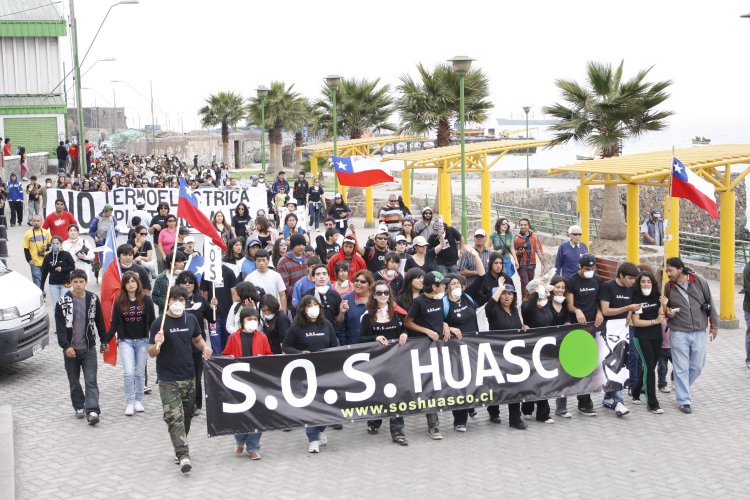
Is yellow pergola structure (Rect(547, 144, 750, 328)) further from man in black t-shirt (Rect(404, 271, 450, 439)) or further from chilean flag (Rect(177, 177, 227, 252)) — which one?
chilean flag (Rect(177, 177, 227, 252))

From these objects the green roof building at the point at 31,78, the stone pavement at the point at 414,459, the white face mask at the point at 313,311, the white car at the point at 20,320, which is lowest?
the stone pavement at the point at 414,459

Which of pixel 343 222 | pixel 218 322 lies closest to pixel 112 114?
pixel 343 222

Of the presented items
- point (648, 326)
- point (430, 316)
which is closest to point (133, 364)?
point (430, 316)

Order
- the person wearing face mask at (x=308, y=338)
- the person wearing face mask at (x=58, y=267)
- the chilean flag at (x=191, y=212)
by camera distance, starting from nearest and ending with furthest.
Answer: the person wearing face mask at (x=308, y=338)
the chilean flag at (x=191, y=212)
the person wearing face mask at (x=58, y=267)

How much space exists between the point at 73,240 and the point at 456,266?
656cm

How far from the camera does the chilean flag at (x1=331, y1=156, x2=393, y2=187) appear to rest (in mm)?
21562

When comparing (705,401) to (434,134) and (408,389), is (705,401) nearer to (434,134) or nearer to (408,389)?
(408,389)

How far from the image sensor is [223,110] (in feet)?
213

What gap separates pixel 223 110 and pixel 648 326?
185 ft

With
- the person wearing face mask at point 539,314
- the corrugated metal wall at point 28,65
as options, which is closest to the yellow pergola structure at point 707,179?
the person wearing face mask at point 539,314

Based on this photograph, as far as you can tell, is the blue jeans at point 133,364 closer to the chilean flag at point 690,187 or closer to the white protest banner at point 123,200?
the chilean flag at point 690,187

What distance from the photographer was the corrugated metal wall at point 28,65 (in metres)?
54.4

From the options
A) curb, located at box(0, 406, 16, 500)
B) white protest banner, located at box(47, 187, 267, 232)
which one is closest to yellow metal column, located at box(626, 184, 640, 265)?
white protest banner, located at box(47, 187, 267, 232)

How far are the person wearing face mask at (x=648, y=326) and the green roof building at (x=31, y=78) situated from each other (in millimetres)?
48222
